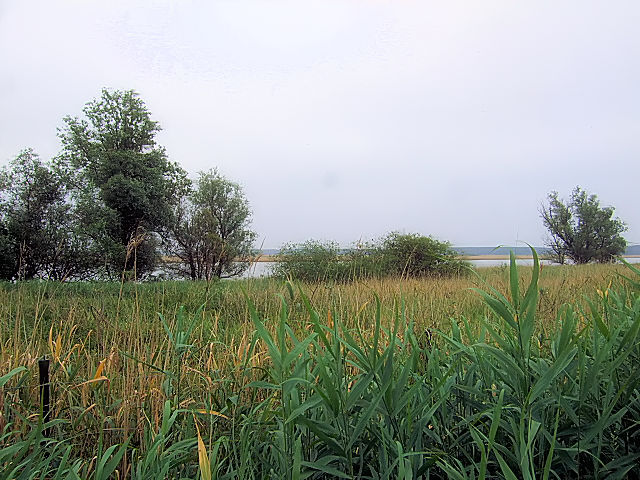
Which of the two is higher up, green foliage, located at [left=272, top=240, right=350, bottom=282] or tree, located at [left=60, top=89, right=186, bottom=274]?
tree, located at [left=60, top=89, right=186, bottom=274]

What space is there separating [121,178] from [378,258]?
9.13 metres

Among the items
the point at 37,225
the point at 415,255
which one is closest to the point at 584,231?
the point at 415,255

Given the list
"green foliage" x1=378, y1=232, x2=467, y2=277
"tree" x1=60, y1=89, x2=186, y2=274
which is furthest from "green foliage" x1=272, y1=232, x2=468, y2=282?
"tree" x1=60, y1=89, x2=186, y2=274

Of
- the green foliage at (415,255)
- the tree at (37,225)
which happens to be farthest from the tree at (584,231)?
the tree at (37,225)

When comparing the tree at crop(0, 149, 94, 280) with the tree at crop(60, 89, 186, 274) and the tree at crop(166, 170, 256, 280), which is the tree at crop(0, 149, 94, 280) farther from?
the tree at crop(166, 170, 256, 280)

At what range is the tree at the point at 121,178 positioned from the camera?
13992 mm

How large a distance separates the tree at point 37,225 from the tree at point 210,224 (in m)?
4.87

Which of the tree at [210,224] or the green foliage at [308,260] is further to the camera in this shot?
the tree at [210,224]

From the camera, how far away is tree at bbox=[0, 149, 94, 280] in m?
11.4

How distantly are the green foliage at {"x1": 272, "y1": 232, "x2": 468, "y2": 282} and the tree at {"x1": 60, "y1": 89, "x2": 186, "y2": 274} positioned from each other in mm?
4764

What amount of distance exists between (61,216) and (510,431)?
1379 centimetres

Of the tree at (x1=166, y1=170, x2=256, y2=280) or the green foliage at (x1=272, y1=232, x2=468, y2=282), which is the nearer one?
the green foliage at (x1=272, y1=232, x2=468, y2=282)

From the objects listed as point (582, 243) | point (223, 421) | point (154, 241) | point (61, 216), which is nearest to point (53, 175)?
point (61, 216)

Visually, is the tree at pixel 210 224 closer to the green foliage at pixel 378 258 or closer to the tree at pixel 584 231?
the green foliage at pixel 378 258
